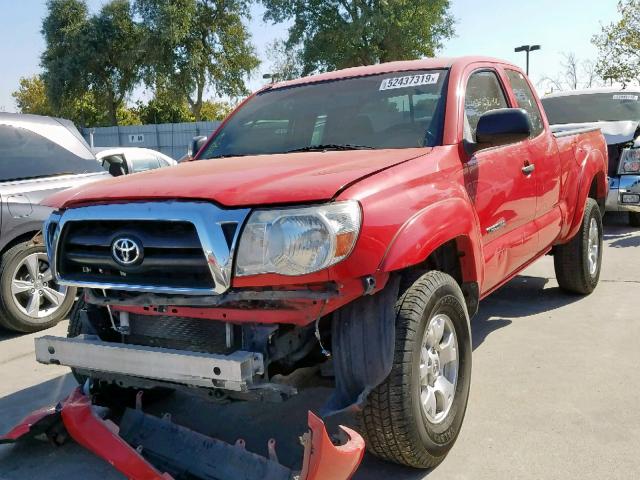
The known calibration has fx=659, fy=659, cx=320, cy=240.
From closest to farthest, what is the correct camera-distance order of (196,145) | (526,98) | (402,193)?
(402,193), (196,145), (526,98)

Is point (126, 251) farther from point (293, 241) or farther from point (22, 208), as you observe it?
point (22, 208)

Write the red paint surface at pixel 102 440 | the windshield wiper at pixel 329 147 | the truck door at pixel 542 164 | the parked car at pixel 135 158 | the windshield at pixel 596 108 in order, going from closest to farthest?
the red paint surface at pixel 102 440
the windshield wiper at pixel 329 147
the truck door at pixel 542 164
the parked car at pixel 135 158
the windshield at pixel 596 108

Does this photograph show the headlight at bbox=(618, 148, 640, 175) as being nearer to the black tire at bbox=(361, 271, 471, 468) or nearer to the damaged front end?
the black tire at bbox=(361, 271, 471, 468)

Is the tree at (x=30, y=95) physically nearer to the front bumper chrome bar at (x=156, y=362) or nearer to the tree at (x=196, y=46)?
the tree at (x=196, y=46)

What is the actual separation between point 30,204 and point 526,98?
155 inches

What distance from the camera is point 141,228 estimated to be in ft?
8.78

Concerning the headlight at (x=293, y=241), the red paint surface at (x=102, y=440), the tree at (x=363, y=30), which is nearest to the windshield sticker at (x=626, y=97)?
the headlight at (x=293, y=241)

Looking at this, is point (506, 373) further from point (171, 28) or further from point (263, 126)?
point (171, 28)

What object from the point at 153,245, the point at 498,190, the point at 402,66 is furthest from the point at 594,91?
the point at 153,245

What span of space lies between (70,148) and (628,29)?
27.3 metres

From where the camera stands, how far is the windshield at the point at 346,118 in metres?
3.52

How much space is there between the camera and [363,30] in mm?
32844

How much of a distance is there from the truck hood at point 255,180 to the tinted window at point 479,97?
1.87 feet

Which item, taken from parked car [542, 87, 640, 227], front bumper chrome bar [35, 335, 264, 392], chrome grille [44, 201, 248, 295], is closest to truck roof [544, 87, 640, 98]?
parked car [542, 87, 640, 227]
